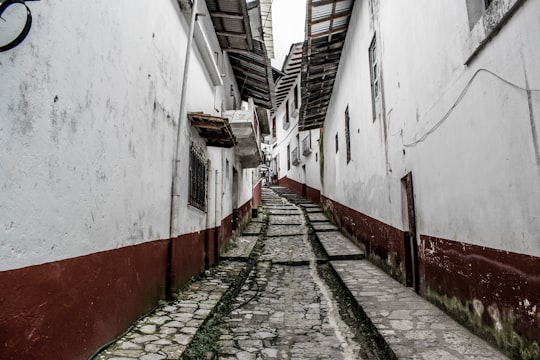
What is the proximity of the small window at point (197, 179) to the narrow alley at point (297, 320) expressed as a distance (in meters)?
1.51

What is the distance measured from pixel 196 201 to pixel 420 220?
13.5 ft

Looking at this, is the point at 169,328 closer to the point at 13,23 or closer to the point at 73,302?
the point at 73,302

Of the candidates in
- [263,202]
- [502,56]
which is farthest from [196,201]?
[263,202]

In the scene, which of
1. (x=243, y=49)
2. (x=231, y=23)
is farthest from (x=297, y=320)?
(x=243, y=49)

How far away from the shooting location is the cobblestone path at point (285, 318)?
13.7 ft

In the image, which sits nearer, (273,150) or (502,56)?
(502,56)

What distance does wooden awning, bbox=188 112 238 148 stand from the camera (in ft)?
21.0

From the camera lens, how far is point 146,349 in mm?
3652

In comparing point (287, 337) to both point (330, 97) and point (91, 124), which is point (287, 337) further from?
point (330, 97)

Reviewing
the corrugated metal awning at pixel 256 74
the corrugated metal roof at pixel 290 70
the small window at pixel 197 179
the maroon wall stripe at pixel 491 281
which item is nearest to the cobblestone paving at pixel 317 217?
the corrugated metal awning at pixel 256 74

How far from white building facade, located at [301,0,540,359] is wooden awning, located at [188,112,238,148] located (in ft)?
10.5

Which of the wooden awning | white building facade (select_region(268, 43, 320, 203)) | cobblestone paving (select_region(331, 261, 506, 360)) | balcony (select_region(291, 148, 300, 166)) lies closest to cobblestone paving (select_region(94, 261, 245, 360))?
cobblestone paving (select_region(331, 261, 506, 360))

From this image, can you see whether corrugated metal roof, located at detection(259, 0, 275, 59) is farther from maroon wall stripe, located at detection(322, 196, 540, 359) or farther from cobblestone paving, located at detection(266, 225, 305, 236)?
maroon wall stripe, located at detection(322, 196, 540, 359)

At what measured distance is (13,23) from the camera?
7.34 ft
